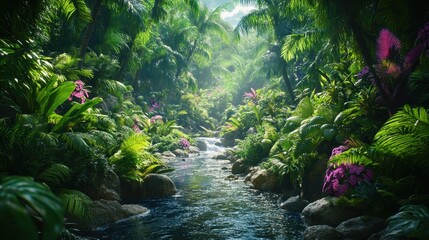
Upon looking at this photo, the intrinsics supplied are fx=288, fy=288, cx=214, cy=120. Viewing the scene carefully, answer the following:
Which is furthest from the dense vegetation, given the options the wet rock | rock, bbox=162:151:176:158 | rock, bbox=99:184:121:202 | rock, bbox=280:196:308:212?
the wet rock

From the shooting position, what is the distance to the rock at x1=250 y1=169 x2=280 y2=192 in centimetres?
802

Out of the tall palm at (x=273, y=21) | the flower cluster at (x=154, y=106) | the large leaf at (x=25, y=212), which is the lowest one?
the large leaf at (x=25, y=212)

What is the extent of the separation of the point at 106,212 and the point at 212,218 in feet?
6.76

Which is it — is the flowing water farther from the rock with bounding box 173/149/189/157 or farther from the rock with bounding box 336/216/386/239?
the rock with bounding box 173/149/189/157

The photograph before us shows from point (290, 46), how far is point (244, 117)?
930cm

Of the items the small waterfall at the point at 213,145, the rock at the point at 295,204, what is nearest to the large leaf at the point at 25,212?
the rock at the point at 295,204

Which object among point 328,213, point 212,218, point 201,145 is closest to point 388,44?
point 328,213

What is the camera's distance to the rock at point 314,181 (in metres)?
6.57

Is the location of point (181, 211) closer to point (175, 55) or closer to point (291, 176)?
point (291, 176)

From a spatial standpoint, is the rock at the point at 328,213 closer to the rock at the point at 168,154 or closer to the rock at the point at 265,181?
the rock at the point at 265,181

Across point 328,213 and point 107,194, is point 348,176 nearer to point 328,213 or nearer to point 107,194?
point 328,213

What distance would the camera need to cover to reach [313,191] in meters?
6.63

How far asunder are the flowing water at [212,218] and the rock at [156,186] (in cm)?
27

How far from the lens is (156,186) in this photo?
24.9 ft
